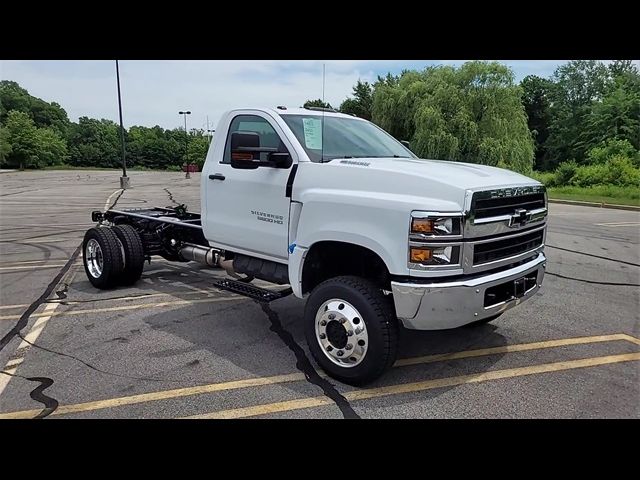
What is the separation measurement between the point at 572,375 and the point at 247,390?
264 cm

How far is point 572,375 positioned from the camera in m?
4.01

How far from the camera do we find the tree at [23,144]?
73562mm

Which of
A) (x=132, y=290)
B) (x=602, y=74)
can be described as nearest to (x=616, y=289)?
(x=132, y=290)

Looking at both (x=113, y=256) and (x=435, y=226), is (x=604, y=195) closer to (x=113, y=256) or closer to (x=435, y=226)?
(x=113, y=256)

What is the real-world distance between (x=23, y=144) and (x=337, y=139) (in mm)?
84661

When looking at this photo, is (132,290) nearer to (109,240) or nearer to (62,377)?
(109,240)

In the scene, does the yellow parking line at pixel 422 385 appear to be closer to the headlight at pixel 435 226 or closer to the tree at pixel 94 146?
the headlight at pixel 435 226

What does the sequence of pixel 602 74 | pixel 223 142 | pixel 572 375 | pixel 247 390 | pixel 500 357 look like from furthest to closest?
pixel 602 74
pixel 223 142
pixel 500 357
pixel 572 375
pixel 247 390

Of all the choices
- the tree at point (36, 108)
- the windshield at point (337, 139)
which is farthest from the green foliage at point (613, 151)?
the tree at point (36, 108)

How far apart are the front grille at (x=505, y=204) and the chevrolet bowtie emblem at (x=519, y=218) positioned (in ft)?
0.12

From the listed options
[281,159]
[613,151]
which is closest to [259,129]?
[281,159]

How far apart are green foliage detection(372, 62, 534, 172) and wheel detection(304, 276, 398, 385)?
27670 millimetres

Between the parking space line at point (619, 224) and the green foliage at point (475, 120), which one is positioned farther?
the green foliage at point (475, 120)

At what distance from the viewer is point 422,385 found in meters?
3.85
